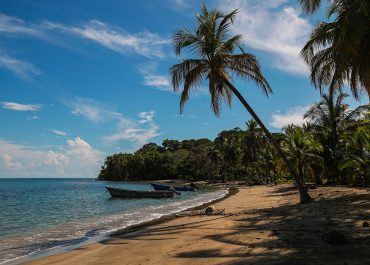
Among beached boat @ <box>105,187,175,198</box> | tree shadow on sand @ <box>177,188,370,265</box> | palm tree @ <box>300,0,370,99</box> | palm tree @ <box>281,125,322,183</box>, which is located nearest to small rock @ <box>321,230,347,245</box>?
tree shadow on sand @ <box>177,188,370,265</box>

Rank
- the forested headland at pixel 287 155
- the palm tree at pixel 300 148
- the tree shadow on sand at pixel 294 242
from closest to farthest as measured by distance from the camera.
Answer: the tree shadow on sand at pixel 294 242 → the forested headland at pixel 287 155 → the palm tree at pixel 300 148

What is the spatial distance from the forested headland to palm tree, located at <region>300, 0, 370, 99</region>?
2764 millimetres

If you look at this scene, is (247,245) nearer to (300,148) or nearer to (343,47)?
(343,47)

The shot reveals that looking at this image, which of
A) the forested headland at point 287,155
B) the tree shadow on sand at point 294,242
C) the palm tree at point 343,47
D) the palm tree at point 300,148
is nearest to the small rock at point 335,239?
the tree shadow on sand at point 294,242

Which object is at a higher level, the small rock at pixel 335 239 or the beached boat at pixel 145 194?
the beached boat at pixel 145 194

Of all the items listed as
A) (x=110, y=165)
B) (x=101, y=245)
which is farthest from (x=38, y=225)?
(x=110, y=165)

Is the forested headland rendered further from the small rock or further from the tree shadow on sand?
the small rock

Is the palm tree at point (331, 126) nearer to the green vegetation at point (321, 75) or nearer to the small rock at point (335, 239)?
the green vegetation at point (321, 75)

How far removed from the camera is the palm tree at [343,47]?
1073cm

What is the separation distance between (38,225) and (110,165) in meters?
132

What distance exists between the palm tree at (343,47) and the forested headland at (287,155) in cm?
276

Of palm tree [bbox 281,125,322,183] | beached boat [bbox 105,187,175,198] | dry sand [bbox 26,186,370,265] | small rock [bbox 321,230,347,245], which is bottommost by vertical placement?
dry sand [bbox 26,186,370,265]

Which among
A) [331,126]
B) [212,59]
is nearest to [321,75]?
[212,59]

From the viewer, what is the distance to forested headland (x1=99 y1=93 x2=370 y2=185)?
25.1m
